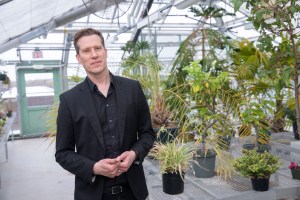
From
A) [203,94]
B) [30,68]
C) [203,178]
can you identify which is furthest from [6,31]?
[30,68]

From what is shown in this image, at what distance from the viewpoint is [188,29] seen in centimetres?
855

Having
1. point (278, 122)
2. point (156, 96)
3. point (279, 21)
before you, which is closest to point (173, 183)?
point (156, 96)

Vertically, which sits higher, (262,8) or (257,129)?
(262,8)

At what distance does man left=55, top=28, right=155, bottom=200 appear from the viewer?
135 centimetres

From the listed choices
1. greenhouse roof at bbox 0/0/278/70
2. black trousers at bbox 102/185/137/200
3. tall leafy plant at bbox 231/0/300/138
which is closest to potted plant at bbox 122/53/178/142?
greenhouse roof at bbox 0/0/278/70

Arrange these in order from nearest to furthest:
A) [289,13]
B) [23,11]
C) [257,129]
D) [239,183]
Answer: [289,13] < [239,183] < [257,129] < [23,11]

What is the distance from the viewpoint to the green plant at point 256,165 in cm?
216

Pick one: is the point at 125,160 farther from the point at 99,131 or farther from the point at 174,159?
the point at 174,159

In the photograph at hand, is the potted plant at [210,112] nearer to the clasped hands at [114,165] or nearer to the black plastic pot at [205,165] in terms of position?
the black plastic pot at [205,165]

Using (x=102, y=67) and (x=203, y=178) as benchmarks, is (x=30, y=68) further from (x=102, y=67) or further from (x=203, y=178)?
(x=102, y=67)

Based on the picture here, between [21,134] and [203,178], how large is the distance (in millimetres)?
7246

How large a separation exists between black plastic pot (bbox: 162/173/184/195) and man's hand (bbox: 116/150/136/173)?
933 millimetres

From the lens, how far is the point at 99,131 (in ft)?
4.47

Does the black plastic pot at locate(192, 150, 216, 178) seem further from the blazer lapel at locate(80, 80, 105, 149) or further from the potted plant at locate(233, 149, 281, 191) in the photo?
the blazer lapel at locate(80, 80, 105, 149)
